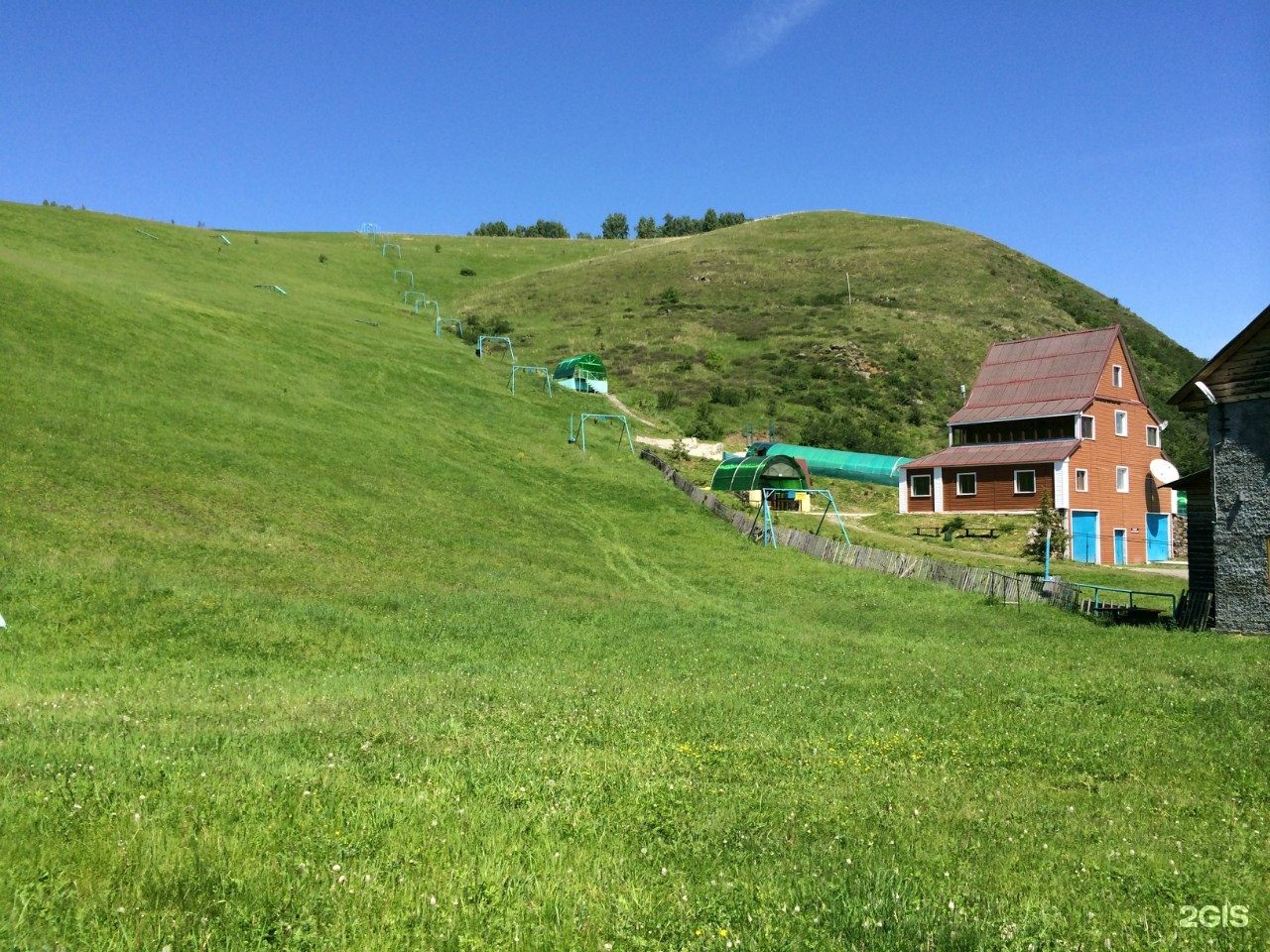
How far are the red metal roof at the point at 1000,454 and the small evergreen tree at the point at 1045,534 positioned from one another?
7117 mm

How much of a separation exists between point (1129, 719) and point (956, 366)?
295ft

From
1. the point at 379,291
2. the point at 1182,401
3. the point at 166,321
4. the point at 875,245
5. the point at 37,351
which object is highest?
the point at 875,245

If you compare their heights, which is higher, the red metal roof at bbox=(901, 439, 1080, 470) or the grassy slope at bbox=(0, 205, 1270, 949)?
the red metal roof at bbox=(901, 439, 1080, 470)

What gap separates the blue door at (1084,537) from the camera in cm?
5197

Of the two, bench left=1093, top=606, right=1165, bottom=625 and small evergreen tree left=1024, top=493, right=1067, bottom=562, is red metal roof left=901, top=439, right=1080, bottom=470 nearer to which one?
small evergreen tree left=1024, top=493, right=1067, bottom=562

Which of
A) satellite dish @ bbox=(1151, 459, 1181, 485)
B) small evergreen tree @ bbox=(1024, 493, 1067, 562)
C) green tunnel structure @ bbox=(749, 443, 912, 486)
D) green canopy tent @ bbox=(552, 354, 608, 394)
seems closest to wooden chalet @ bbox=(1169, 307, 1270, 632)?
small evergreen tree @ bbox=(1024, 493, 1067, 562)

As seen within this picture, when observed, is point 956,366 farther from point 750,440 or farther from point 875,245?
point 875,245

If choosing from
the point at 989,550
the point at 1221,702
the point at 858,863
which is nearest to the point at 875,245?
the point at 989,550

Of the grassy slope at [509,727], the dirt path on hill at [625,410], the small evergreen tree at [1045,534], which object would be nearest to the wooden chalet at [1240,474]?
the grassy slope at [509,727]

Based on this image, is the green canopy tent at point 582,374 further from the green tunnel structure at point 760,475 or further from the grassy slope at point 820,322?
the green tunnel structure at point 760,475

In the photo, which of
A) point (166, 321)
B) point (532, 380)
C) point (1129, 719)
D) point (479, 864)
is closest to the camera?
point (479, 864)

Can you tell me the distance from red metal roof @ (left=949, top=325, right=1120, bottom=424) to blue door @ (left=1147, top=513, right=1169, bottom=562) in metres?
10.4

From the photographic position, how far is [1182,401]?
2844cm

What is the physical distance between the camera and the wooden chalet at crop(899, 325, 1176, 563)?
174ft
